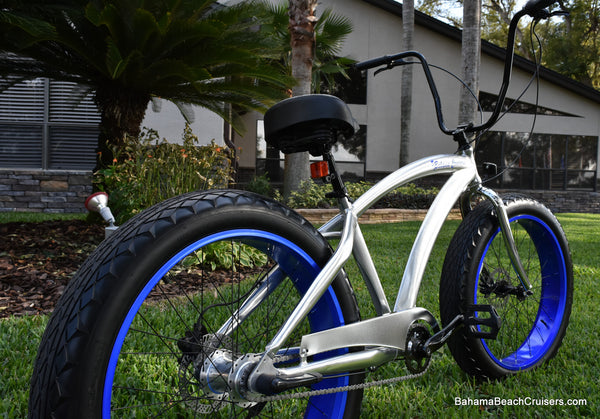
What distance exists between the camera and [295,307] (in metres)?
1.31

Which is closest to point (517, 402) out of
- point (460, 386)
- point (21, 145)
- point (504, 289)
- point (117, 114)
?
point (460, 386)

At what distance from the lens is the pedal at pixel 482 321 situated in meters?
1.83

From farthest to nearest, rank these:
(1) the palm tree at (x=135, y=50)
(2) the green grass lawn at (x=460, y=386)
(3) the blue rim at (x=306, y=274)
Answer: (1) the palm tree at (x=135, y=50) → (2) the green grass lawn at (x=460, y=386) → (3) the blue rim at (x=306, y=274)

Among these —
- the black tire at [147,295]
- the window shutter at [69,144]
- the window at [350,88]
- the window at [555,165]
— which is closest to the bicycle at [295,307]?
the black tire at [147,295]

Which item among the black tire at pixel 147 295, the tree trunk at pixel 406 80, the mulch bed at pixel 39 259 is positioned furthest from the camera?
the tree trunk at pixel 406 80

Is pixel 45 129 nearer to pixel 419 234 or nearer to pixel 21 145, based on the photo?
pixel 21 145

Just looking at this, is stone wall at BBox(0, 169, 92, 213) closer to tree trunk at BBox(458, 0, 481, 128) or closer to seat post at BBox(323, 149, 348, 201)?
tree trunk at BBox(458, 0, 481, 128)

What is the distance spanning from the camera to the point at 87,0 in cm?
495

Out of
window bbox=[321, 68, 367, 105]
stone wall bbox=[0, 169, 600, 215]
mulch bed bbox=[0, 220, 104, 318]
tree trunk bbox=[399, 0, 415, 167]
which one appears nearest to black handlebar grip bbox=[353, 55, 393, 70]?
mulch bed bbox=[0, 220, 104, 318]

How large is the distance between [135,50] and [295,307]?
4112 mm

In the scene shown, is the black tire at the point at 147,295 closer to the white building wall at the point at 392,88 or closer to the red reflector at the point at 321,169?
the red reflector at the point at 321,169

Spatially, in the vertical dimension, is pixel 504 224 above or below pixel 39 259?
above

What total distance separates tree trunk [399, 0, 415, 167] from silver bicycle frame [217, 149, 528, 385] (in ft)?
38.2

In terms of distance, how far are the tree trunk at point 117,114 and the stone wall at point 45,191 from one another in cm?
340
